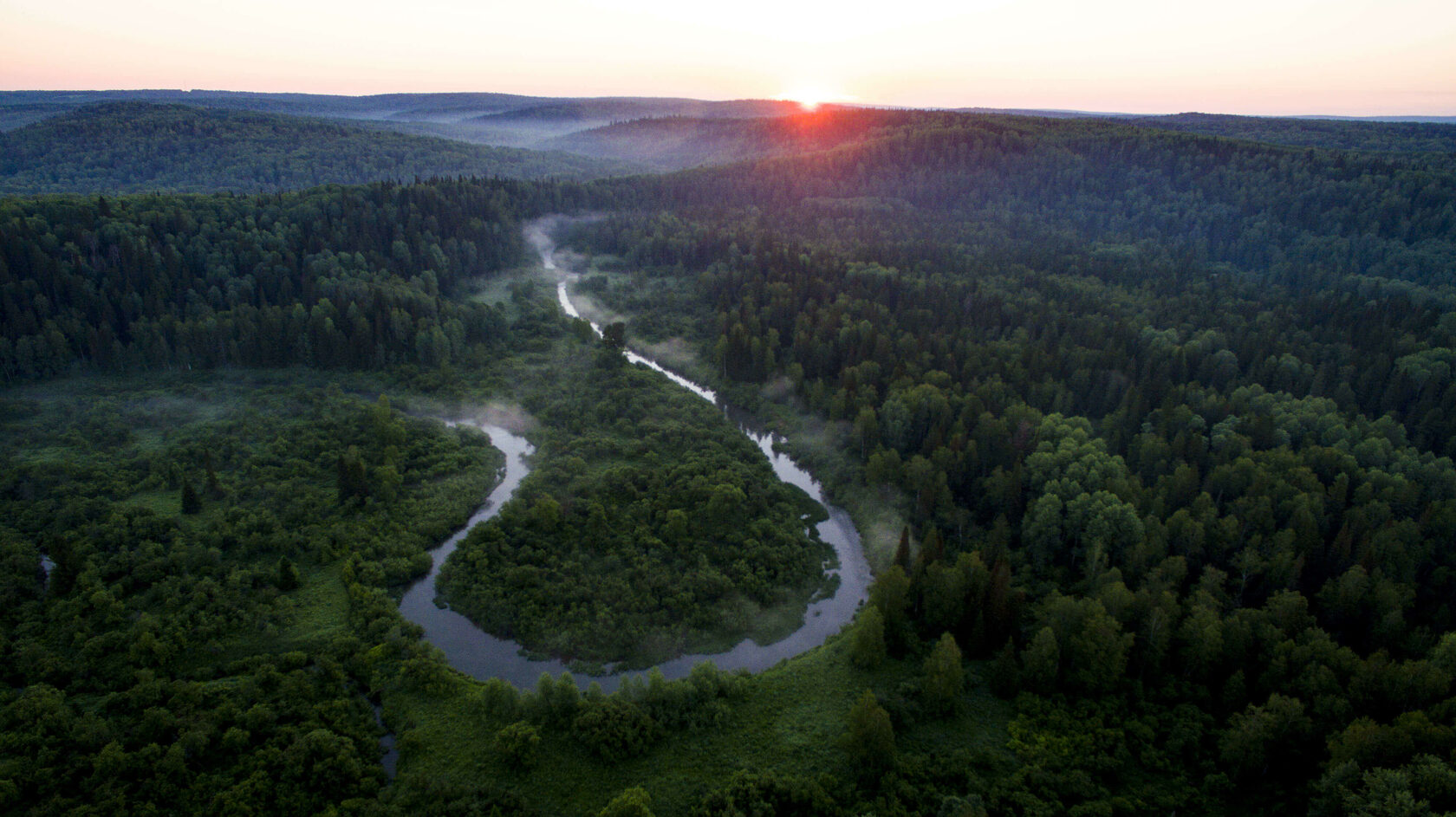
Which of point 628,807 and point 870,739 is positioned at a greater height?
point 870,739

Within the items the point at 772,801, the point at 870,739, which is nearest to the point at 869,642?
the point at 870,739

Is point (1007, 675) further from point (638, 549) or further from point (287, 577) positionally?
point (287, 577)

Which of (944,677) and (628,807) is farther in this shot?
(944,677)

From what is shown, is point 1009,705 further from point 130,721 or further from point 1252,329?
point 1252,329

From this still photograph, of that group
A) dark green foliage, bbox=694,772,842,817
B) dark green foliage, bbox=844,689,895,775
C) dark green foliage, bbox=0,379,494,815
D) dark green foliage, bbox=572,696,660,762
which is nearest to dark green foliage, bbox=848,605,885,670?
dark green foliage, bbox=844,689,895,775

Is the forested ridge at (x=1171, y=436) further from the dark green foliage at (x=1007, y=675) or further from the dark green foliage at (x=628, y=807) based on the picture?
the dark green foliage at (x=628, y=807)

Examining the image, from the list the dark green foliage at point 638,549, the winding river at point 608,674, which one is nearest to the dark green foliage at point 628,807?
the winding river at point 608,674

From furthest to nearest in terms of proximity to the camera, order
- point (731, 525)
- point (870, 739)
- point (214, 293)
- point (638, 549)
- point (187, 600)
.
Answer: point (214, 293) < point (731, 525) < point (638, 549) < point (187, 600) < point (870, 739)

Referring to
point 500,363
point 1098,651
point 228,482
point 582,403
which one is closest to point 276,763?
point 228,482
